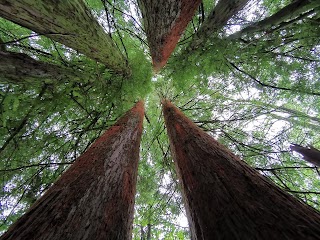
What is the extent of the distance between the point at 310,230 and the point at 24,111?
10.9 feet

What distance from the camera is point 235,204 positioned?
1659mm

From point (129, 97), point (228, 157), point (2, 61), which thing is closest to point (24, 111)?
point (2, 61)

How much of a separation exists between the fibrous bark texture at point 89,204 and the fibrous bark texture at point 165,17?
6.67ft

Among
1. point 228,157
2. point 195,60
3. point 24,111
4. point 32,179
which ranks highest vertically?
point 195,60

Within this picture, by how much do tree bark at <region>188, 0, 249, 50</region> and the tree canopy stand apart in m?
0.02

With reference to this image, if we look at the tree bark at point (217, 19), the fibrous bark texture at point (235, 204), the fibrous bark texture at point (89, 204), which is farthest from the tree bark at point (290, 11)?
the fibrous bark texture at point (89, 204)

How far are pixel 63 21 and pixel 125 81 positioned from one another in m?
2.07

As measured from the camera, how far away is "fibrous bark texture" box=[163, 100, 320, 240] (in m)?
1.34

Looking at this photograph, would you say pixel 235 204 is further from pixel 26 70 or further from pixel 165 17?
pixel 165 17

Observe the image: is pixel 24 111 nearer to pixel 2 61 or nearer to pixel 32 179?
pixel 2 61

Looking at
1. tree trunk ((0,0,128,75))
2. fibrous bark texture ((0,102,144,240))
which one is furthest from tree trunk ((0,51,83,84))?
fibrous bark texture ((0,102,144,240))

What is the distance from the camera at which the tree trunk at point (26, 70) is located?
239 cm

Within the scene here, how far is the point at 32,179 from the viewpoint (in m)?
3.76

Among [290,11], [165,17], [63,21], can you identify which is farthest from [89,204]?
[290,11]
